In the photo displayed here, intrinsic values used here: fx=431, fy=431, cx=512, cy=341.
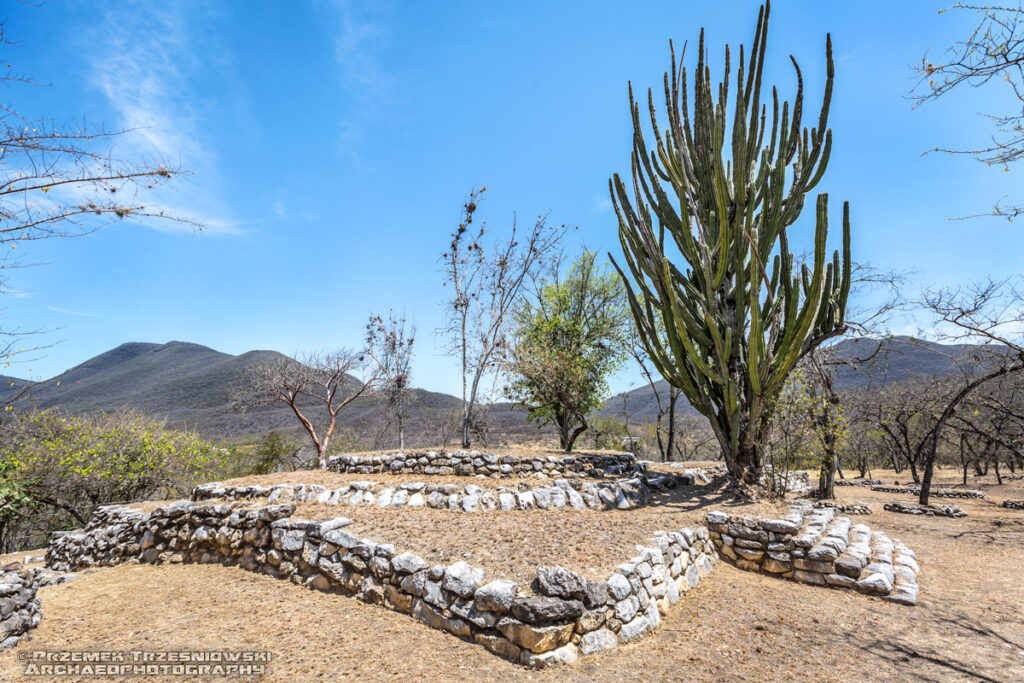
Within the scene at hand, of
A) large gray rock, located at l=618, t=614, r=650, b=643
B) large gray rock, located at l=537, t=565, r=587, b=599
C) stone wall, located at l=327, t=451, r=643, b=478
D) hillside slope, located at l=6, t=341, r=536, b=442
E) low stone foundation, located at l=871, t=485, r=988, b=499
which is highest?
hillside slope, located at l=6, t=341, r=536, b=442

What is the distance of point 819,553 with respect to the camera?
561 centimetres

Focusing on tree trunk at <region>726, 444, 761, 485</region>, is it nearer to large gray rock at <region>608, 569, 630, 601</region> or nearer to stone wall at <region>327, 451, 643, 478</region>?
stone wall at <region>327, 451, 643, 478</region>

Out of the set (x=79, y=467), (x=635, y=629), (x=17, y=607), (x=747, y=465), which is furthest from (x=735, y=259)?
(x=79, y=467)

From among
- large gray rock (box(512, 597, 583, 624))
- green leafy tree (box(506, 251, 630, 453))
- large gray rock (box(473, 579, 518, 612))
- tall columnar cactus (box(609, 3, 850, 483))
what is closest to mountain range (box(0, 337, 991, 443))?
green leafy tree (box(506, 251, 630, 453))

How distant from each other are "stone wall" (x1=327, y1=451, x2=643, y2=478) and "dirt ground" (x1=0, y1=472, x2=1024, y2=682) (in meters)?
2.63

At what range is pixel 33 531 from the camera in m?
11.3

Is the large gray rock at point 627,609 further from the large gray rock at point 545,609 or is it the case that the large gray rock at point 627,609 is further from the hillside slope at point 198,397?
the hillside slope at point 198,397

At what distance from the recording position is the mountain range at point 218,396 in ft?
74.6

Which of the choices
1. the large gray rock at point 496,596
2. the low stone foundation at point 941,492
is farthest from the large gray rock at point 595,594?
the low stone foundation at point 941,492

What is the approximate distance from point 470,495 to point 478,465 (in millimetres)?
2105

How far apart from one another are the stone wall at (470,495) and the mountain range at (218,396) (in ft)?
28.1

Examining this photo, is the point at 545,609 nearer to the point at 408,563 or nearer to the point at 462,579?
the point at 462,579

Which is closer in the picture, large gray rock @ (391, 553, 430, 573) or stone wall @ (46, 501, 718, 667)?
stone wall @ (46, 501, 718, 667)

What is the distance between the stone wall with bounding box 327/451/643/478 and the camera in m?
9.20
